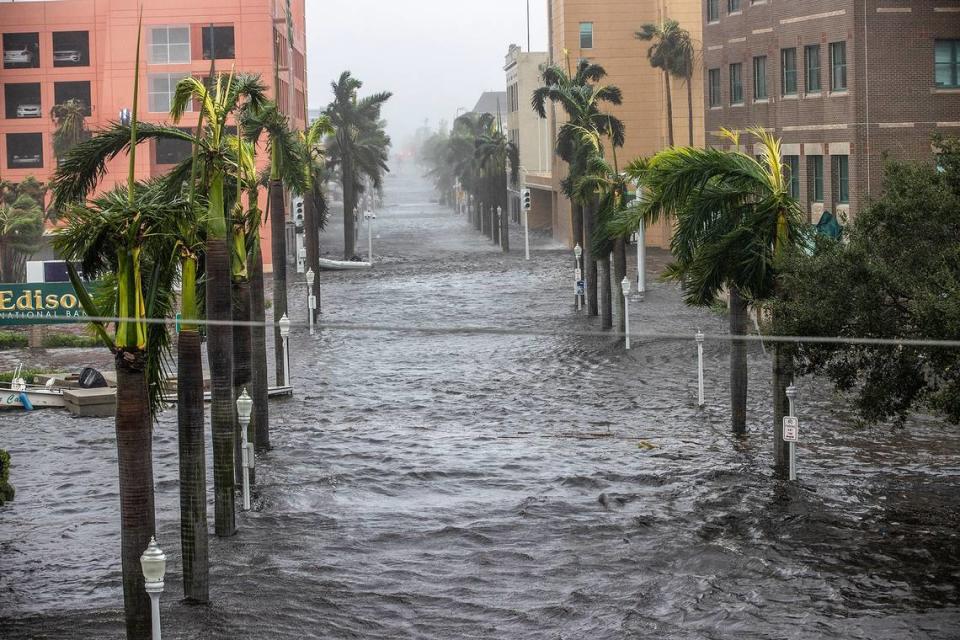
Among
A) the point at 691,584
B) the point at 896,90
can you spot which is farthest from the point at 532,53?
the point at 691,584

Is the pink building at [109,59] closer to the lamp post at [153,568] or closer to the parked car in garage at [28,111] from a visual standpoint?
the parked car in garage at [28,111]

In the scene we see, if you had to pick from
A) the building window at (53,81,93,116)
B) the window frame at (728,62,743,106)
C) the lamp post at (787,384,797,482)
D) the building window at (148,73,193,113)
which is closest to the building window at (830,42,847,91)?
the window frame at (728,62,743,106)

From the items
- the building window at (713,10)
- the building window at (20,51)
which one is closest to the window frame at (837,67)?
the building window at (713,10)

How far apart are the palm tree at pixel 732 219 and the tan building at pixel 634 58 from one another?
54.3 metres

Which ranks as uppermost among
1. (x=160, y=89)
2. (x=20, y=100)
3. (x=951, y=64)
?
(x=160, y=89)

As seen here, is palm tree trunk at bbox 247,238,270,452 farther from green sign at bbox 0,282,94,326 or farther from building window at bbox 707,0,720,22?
building window at bbox 707,0,720,22

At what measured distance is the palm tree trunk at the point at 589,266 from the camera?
1855 inches

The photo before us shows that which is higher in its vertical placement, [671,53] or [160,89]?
[671,53]

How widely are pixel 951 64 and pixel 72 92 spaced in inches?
1999

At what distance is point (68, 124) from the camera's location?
2921 inches

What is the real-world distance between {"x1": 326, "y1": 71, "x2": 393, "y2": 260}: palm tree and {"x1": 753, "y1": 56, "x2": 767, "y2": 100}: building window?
2495cm

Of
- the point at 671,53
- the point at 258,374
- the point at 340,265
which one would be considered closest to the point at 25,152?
the point at 340,265

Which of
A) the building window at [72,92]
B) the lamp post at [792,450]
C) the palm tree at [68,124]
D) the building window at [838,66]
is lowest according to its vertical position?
the lamp post at [792,450]

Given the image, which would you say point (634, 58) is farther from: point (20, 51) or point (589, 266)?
point (20, 51)
